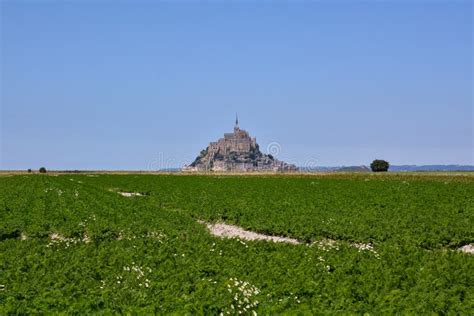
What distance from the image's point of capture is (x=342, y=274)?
15594 mm

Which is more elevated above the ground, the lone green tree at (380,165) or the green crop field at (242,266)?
the lone green tree at (380,165)

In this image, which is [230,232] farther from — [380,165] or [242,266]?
[380,165]

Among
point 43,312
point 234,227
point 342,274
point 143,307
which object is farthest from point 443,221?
point 43,312

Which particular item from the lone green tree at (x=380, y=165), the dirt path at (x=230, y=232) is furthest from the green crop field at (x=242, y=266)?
the lone green tree at (x=380, y=165)

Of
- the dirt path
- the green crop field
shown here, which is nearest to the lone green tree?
the green crop field

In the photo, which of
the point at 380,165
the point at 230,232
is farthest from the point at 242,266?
the point at 380,165

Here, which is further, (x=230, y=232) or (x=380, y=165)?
(x=380, y=165)

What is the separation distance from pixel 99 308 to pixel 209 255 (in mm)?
6576

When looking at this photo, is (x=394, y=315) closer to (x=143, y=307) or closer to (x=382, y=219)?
(x=143, y=307)

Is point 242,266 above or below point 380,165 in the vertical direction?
below

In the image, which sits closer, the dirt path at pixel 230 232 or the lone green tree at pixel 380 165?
the dirt path at pixel 230 232

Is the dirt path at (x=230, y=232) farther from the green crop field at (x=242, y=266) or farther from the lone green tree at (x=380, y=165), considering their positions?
the lone green tree at (x=380, y=165)

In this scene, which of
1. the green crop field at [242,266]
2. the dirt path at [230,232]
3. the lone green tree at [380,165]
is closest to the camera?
the green crop field at [242,266]

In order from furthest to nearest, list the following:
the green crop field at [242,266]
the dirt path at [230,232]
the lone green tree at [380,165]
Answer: the lone green tree at [380,165], the dirt path at [230,232], the green crop field at [242,266]
